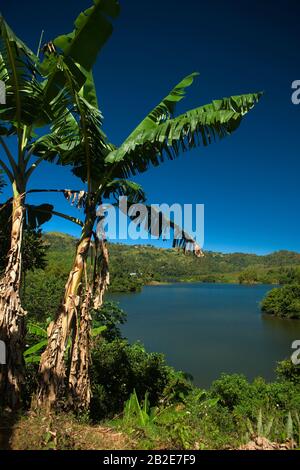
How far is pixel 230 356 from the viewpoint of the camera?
19328 mm

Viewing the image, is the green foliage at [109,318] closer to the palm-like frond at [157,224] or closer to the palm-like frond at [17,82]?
the palm-like frond at [157,224]

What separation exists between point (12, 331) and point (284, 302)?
121 ft

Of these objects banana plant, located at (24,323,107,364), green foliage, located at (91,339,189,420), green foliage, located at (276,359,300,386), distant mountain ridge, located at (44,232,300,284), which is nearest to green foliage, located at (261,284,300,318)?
green foliage, located at (276,359,300,386)

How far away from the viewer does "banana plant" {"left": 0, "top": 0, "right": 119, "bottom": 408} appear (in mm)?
3406

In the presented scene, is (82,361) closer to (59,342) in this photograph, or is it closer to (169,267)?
(59,342)

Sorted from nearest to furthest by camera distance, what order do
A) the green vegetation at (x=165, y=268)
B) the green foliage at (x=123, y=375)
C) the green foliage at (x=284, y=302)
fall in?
the green foliage at (x=123, y=375)
the green foliage at (x=284, y=302)
the green vegetation at (x=165, y=268)

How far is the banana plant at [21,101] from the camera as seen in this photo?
3.41m

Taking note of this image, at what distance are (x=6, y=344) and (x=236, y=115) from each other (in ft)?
11.1

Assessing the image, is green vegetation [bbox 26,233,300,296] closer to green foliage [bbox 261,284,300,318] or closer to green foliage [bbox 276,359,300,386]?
green foliage [bbox 261,284,300,318]

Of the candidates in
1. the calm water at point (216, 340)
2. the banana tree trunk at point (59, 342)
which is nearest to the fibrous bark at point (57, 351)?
the banana tree trunk at point (59, 342)

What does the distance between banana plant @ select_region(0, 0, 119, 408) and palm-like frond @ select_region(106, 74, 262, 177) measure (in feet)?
2.89

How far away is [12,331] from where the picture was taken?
135 inches
